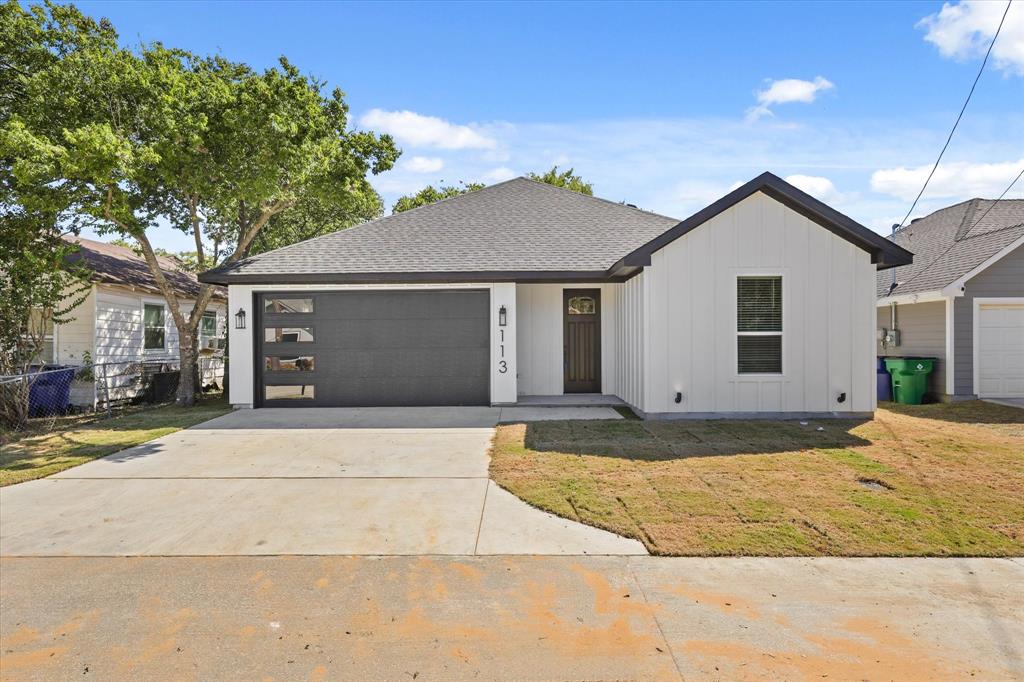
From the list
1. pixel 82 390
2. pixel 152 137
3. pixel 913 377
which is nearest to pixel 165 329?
pixel 82 390

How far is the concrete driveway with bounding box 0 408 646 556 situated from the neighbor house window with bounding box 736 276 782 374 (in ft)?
15.6

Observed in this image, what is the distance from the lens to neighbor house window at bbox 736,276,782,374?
9.64 metres

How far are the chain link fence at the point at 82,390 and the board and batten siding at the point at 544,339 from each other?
833 centimetres

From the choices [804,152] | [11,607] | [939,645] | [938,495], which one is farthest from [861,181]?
[11,607]

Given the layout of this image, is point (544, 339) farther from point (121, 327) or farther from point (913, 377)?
point (121, 327)

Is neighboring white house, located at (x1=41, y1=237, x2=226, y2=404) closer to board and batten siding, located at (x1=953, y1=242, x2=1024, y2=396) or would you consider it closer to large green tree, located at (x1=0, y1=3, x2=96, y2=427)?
large green tree, located at (x1=0, y1=3, x2=96, y2=427)

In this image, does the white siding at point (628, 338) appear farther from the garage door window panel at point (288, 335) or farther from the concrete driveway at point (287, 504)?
the garage door window panel at point (288, 335)

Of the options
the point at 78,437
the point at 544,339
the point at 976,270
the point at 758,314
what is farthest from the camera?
the point at 544,339

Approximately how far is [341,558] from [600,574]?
75.5 inches

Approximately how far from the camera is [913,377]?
12.6 meters

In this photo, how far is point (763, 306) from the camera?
31.7ft

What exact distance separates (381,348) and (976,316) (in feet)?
43.1

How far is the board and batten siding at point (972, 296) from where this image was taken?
12234mm

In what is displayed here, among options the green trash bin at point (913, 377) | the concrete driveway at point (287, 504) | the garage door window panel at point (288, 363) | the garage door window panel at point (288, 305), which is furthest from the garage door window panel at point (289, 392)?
the green trash bin at point (913, 377)
